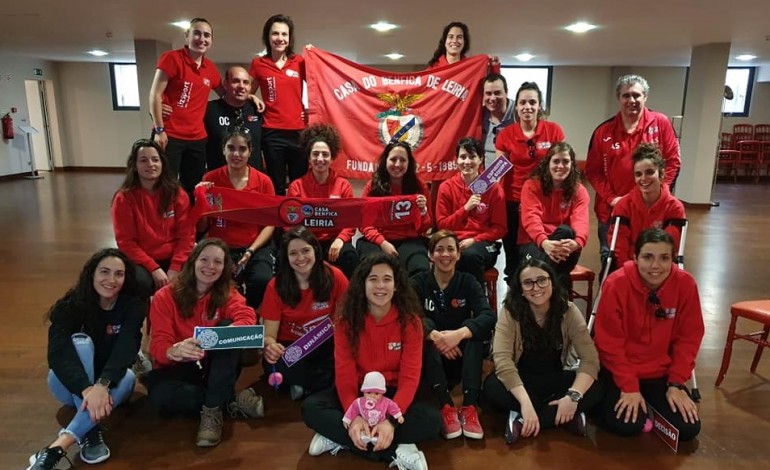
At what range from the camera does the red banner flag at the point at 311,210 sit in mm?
3730

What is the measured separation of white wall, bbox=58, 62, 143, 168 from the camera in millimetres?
15250

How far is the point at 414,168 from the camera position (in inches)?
153

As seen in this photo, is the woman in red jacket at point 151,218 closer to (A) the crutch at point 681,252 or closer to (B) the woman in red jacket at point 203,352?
(B) the woman in red jacket at point 203,352

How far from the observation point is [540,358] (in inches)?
113

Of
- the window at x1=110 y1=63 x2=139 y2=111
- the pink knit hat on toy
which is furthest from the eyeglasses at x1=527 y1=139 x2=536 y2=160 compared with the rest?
the window at x1=110 y1=63 x2=139 y2=111

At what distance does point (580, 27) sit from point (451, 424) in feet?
23.5

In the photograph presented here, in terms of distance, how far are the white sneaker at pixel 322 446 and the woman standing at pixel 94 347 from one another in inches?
38.1

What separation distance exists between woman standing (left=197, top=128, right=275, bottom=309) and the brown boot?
1002 millimetres

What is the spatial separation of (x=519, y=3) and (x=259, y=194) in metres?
4.38

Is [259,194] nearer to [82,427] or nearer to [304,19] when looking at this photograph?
[82,427]

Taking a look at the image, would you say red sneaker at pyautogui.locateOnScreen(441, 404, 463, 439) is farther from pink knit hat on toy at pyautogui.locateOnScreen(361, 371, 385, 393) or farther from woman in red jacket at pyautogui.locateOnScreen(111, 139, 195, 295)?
woman in red jacket at pyautogui.locateOnScreen(111, 139, 195, 295)

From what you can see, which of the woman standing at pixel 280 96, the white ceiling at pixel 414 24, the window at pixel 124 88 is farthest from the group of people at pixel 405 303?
the window at pixel 124 88

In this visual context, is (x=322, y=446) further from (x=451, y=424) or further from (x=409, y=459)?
(x=451, y=424)

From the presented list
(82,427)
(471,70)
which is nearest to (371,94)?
(471,70)
